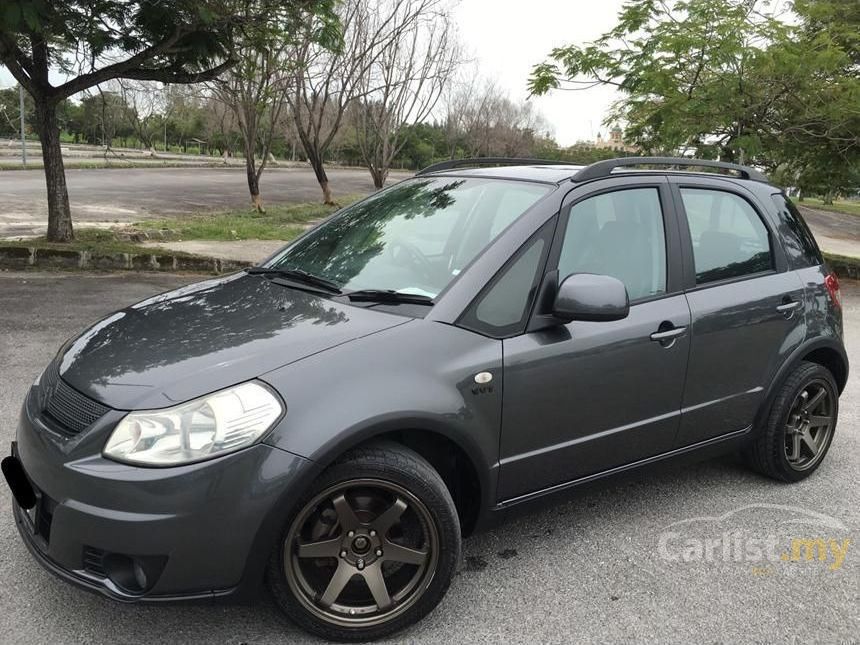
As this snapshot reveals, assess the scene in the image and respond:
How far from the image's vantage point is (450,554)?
2.50 m

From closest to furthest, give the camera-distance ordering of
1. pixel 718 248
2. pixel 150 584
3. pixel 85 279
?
pixel 150 584 < pixel 718 248 < pixel 85 279

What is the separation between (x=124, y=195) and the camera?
68.0 ft

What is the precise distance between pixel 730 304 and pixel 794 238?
85 cm

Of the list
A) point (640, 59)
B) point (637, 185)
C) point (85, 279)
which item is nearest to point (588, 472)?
point (637, 185)

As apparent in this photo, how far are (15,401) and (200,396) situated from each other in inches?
120

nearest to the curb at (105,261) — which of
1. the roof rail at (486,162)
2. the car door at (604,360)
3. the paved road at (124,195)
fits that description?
the paved road at (124,195)

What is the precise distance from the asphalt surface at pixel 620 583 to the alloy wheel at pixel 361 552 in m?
0.17

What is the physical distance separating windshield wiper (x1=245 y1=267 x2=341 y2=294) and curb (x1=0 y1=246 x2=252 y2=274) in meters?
6.67

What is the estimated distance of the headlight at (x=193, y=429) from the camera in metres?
2.16

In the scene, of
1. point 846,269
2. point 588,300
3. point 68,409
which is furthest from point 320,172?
point 68,409

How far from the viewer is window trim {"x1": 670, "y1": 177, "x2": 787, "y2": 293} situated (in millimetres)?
A: 3338

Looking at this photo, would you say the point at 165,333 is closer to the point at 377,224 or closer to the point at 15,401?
the point at 377,224

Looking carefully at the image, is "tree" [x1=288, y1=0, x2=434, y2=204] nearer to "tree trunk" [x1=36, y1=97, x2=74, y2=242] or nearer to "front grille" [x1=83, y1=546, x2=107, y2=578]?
"tree trunk" [x1=36, y1=97, x2=74, y2=242]

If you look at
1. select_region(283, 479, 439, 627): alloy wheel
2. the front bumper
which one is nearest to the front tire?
select_region(283, 479, 439, 627): alloy wheel
